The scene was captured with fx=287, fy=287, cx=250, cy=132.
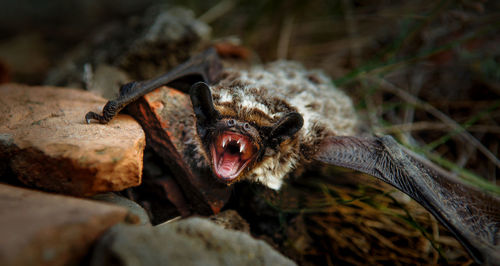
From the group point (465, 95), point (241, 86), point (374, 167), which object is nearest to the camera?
point (374, 167)

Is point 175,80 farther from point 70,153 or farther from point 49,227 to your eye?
point 49,227

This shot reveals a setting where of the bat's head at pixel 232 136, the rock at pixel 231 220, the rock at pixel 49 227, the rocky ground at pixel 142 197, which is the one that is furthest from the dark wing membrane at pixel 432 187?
the rock at pixel 49 227

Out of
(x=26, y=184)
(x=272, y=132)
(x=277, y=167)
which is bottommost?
(x=277, y=167)

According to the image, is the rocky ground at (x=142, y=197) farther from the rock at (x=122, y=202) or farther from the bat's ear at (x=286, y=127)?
the bat's ear at (x=286, y=127)

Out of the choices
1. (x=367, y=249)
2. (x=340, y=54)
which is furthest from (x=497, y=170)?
(x=340, y=54)

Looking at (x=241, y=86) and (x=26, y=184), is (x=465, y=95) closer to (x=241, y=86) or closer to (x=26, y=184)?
(x=241, y=86)

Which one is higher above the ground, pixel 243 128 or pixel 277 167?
pixel 243 128

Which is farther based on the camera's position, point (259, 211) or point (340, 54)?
point (340, 54)
